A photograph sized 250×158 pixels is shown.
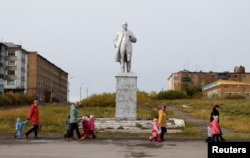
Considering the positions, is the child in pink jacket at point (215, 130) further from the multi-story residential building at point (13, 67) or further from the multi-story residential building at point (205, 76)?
the multi-story residential building at point (205, 76)

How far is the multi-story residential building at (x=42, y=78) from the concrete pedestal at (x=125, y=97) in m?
84.8

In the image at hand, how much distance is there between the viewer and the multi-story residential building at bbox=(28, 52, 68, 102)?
121m

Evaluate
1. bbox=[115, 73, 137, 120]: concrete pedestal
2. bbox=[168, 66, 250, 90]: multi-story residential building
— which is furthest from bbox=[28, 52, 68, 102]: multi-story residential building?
bbox=[115, 73, 137, 120]: concrete pedestal

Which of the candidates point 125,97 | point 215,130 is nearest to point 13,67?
point 125,97

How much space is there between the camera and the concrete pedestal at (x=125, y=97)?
25.4 metres

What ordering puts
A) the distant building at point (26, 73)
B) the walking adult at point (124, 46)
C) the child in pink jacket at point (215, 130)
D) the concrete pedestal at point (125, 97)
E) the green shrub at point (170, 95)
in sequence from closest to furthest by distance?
the child in pink jacket at point (215, 130) < the concrete pedestal at point (125, 97) < the walking adult at point (124, 46) < the green shrub at point (170, 95) < the distant building at point (26, 73)

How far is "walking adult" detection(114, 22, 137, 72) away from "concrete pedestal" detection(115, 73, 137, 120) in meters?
0.75

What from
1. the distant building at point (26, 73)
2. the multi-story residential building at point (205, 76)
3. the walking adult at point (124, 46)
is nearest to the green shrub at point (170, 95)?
the distant building at point (26, 73)

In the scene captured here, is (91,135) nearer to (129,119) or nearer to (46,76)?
(129,119)

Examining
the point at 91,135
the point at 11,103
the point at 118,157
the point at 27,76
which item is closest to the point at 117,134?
the point at 91,135

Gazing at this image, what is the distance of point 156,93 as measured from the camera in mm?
78188

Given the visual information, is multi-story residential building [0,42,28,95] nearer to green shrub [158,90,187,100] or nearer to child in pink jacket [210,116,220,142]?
green shrub [158,90,187,100]

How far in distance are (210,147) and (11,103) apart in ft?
222

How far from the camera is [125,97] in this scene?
2539 centimetres
